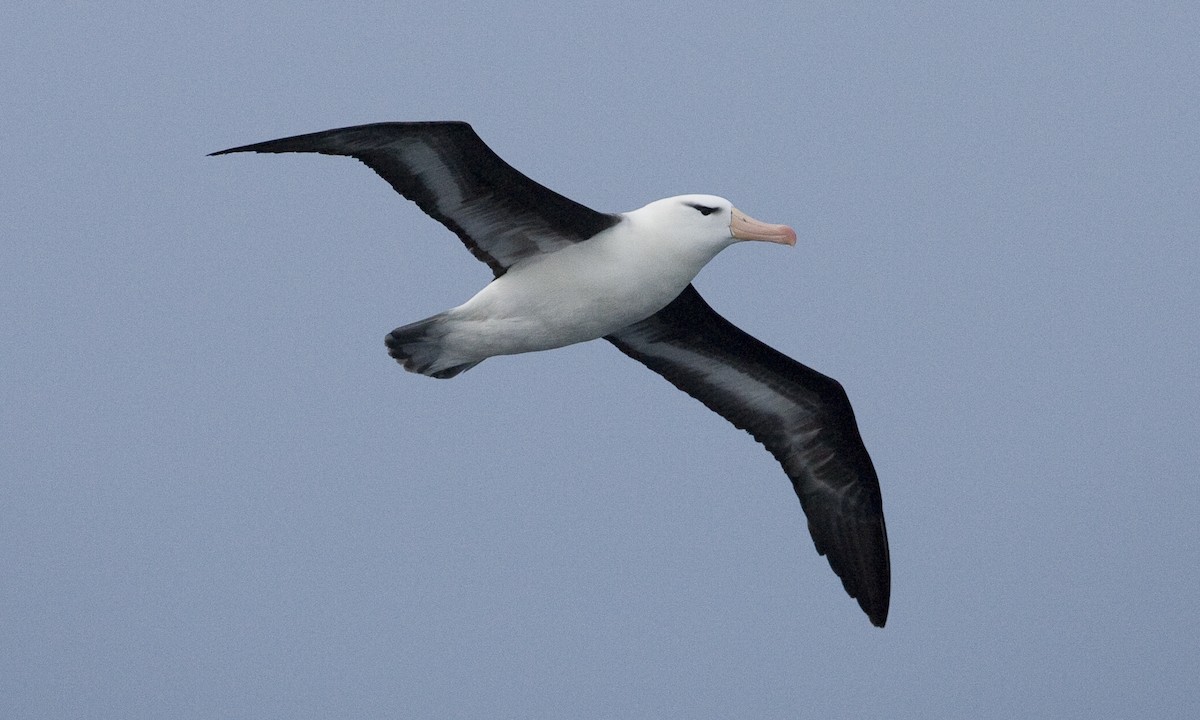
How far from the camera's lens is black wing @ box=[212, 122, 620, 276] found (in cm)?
821

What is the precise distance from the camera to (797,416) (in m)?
10.2

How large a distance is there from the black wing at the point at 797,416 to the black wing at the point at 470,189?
1316 mm

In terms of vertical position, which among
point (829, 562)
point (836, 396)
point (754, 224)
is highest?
point (754, 224)

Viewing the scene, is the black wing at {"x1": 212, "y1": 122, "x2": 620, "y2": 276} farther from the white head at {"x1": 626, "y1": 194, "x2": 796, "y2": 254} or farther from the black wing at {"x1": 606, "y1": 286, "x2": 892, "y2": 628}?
the black wing at {"x1": 606, "y1": 286, "x2": 892, "y2": 628}

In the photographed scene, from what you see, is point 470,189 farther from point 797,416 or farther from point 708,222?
point 797,416

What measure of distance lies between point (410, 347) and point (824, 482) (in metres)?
2.73

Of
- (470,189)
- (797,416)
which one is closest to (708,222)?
(470,189)

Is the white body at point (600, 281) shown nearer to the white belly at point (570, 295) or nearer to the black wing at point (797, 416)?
the white belly at point (570, 295)

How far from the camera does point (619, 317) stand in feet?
28.7

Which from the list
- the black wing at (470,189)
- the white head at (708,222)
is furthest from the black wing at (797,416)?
the black wing at (470,189)

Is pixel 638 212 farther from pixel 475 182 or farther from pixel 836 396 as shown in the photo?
pixel 836 396

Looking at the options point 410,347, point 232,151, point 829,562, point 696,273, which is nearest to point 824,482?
point 829,562

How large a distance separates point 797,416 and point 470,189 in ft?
8.70

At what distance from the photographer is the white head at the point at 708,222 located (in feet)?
28.5
